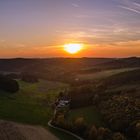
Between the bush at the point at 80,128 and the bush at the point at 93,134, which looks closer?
the bush at the point at 93,134

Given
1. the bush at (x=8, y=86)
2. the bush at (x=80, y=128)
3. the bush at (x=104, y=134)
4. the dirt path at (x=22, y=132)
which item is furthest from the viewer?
the bush at (x=8, y=86)

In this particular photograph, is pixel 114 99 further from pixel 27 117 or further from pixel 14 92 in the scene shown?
pixel 14 92

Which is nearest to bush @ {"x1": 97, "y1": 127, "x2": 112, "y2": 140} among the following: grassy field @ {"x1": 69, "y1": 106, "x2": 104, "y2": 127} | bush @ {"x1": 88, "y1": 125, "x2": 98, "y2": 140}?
bush @ {"x1": 88, "y1": 125, "x2": 98, "y2": 140}

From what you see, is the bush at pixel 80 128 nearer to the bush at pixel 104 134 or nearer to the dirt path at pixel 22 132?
the bush at pixel 104 134

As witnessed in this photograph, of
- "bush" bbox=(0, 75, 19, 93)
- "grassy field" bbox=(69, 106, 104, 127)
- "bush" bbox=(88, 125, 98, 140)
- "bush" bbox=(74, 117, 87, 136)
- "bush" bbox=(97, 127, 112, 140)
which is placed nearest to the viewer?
"bush" bbox=(97, 127, 112, 140)

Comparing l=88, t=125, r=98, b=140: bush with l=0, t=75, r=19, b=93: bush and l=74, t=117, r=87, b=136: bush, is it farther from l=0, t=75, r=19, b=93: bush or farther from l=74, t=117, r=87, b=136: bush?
l=0, t=75, r=19, b=93: bush

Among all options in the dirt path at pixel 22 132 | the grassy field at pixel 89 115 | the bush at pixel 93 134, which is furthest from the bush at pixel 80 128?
the grassy field at pixel 89 115

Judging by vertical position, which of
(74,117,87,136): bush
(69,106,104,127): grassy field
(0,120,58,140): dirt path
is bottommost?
(0,120,58,140): dirt path
